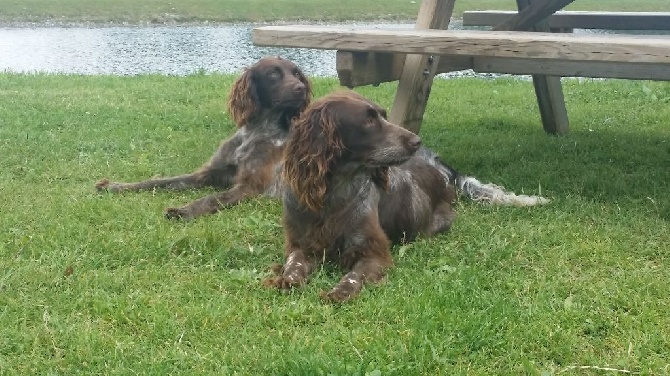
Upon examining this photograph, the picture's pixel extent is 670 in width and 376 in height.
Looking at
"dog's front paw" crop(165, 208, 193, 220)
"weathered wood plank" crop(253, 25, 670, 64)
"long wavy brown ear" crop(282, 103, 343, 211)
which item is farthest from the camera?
"dog's front paw" crop(165, 208, 193, 220)

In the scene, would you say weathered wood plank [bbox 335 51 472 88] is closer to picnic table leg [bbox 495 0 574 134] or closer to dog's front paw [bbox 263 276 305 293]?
picnic table leg [bbox 495 0 574 134]

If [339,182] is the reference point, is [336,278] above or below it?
below

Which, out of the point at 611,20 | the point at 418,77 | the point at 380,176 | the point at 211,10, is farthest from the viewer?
the point at 211,10

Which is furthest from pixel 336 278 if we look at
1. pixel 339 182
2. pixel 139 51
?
pixel 139 51

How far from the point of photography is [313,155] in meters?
3.99

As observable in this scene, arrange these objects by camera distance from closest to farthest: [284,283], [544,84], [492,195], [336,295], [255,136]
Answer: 1. [336,295]
2. [284,283]
3. [492,195]
4. [255,136]
5. [544,84]

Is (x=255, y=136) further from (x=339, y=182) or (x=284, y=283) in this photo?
(x=284, y=283)

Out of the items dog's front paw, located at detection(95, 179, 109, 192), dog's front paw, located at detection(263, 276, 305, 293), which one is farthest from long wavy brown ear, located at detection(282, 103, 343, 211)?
dog's front paw, located at detection(95, 179, 109, 192)

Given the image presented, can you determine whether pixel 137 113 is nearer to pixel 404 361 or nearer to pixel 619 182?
pixel 619 182

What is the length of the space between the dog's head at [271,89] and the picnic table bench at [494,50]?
0.35 meters

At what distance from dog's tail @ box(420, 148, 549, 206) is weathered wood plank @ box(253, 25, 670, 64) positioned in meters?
0.82

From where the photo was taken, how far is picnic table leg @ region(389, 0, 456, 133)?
5684 millimetres

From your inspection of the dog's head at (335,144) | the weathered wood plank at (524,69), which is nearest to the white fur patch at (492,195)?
the weathered wood plank at (524,69)

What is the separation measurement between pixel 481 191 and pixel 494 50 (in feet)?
3.54
